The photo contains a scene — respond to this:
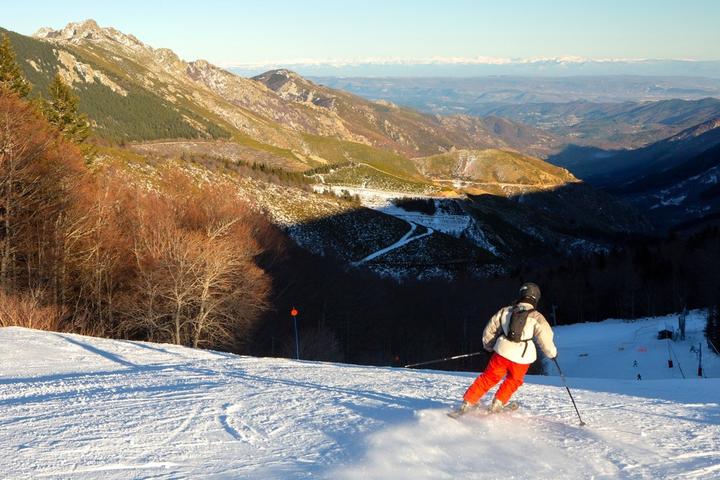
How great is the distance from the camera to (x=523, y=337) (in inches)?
328

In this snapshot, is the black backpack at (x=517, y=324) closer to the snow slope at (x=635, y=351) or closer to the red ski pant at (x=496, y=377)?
the red ski pant at (x=496, y=377)

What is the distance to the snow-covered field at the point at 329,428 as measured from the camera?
22.1 ft

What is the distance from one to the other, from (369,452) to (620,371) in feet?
140

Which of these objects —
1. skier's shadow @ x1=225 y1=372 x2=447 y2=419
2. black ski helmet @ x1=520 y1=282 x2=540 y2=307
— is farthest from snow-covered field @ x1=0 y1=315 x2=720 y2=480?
black ski helmet @ x1=520 y1=282 x2=540 y2=307

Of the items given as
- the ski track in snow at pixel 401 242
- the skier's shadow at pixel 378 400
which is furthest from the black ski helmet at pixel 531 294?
the ski track in snow at pixel 401 242

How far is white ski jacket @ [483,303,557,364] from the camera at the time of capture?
8.34 meters

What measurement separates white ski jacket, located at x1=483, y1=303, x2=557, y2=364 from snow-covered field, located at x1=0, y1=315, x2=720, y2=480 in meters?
1.00

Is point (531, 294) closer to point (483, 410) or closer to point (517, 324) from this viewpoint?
point (517, 324)

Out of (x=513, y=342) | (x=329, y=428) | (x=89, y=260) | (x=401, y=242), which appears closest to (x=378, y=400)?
(x=329, y=428)

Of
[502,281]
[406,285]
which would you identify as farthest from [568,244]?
[406,285]

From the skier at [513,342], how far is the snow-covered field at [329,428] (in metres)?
→ 0.46

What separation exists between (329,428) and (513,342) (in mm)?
2923

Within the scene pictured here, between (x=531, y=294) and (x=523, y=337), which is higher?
(x=531, y=294)

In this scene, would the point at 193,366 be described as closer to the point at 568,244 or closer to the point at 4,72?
the point at 4,72
